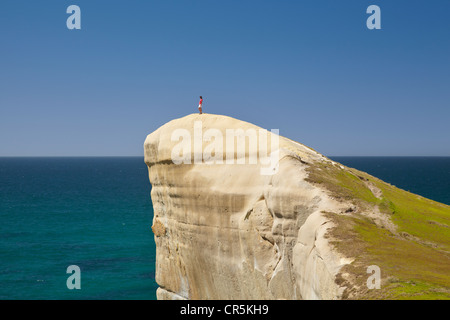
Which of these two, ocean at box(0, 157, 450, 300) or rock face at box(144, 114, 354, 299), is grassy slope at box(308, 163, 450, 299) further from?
ocean at box(0, 157, 450, 300)

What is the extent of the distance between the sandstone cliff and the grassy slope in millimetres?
61

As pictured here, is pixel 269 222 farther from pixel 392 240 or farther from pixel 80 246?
pixel 80 246

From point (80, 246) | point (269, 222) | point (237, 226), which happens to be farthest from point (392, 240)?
point (80, 246)

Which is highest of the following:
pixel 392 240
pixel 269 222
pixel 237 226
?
pixel 269 222

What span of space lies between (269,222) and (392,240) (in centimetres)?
561

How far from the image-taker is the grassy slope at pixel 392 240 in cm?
1339

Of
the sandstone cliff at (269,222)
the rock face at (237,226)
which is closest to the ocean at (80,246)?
the rock face at (237,226)

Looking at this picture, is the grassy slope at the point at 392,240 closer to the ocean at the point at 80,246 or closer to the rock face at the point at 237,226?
the rock face at the point at 237,226

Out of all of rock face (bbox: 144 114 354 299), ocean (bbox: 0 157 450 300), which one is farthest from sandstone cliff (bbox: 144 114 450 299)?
ocean (bbox: 0 157 450 300)

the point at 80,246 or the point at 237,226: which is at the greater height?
the point at 237,226

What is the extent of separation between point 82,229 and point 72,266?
741 inches

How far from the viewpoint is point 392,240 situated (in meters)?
17.5

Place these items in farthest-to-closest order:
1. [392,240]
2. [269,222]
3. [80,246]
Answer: [80,246] → [269,222] → [392,240]
